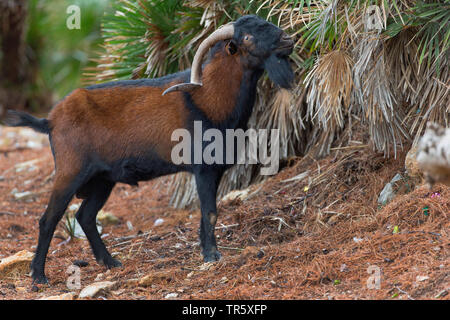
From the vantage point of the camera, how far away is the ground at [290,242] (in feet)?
13.8

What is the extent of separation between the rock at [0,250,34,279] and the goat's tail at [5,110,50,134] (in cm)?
109

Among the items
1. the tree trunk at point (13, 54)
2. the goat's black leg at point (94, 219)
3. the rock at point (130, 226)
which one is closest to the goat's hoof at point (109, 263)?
the goat's black leg at point (94, 219)

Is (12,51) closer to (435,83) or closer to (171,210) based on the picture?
(171,210)

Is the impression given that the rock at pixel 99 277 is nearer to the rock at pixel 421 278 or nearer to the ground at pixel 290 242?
the ground at pixel 290 242

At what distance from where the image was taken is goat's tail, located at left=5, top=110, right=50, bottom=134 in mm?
5234

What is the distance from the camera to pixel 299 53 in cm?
652

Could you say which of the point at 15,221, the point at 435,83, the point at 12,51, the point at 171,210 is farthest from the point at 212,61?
the point at 12,51

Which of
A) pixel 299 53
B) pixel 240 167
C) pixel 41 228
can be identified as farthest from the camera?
pixel 240 167

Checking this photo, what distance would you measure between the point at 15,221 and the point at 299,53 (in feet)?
12.3

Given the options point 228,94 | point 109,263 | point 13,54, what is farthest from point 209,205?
point 13,54

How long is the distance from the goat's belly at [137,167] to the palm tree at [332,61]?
1.41 m

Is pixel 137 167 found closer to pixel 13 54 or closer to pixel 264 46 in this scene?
pixel 264 46

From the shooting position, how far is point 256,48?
4.98 meters

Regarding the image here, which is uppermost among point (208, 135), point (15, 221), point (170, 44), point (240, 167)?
point (170, 44)
